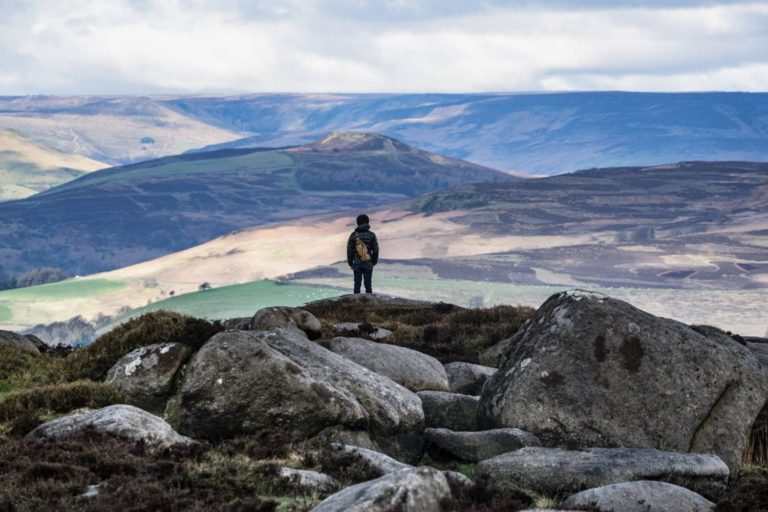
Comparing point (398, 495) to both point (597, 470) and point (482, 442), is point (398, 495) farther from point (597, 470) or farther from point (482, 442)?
point (482, 442)

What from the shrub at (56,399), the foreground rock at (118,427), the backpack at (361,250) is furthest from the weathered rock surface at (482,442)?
the backpack at (361,250)

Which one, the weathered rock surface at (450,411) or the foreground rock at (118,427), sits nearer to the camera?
the foreground rock at (118,427)

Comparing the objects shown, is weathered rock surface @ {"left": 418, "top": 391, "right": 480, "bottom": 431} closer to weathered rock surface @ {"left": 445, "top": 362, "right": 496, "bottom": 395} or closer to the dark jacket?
weathered rock surface @ {"left": 445, "top": 362, "right": 496, "bottom": 395}

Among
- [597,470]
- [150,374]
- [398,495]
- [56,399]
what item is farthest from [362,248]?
[398,495]

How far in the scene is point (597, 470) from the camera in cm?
1742

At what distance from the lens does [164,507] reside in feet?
47.8

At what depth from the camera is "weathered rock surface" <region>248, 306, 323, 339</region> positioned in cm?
2842

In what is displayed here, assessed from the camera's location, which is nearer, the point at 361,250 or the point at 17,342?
the point at 17,342

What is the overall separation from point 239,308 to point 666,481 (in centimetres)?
15530

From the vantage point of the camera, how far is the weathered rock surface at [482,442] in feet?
66.1

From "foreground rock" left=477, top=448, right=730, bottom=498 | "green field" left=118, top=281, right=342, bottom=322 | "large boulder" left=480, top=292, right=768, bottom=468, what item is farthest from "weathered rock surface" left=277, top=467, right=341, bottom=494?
"green field" left=118, top=281, right=342, bottom=322

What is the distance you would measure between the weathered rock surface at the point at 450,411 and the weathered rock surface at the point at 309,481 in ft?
21.7

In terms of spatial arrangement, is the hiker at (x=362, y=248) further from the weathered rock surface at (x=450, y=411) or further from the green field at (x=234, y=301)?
the green field at (x=234, y=301)

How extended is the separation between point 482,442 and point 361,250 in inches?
1038
